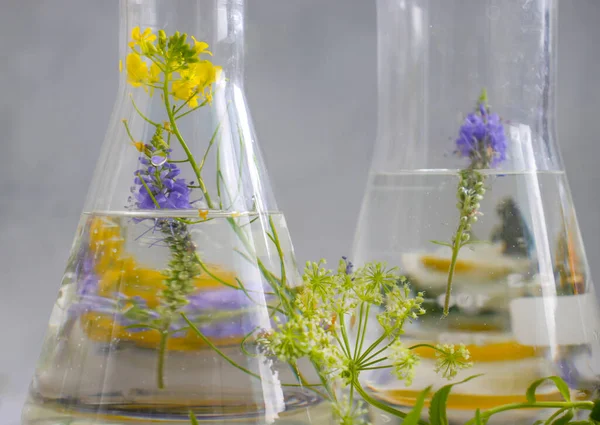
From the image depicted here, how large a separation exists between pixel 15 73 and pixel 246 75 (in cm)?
60

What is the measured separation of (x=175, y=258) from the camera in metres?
0.51

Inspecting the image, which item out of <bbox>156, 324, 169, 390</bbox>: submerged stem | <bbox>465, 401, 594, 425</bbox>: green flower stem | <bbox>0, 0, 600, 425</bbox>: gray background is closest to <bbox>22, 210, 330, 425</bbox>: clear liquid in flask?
<bbox>156, 324, 169, 390</bbox>: submerged stem

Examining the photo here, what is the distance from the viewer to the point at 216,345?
0.50 m

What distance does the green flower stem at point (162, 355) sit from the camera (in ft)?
1.61

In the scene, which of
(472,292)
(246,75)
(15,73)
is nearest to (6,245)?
(15,73)

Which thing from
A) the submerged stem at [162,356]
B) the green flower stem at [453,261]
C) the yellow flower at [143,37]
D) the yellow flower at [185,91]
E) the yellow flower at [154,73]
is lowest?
the submerged stem at [162,356]

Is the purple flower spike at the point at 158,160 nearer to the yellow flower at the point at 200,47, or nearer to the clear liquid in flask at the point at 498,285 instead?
the yellow flower at the point at 200,47

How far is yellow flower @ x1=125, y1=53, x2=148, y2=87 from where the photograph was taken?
56cm

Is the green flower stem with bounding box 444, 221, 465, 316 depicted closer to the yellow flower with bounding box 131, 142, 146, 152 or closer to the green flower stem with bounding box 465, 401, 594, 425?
the green flower stem with bounding box 465, 401, 594, 425

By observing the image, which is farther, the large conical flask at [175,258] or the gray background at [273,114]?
the gray background at [273,114]

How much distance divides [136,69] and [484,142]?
0.27 meters

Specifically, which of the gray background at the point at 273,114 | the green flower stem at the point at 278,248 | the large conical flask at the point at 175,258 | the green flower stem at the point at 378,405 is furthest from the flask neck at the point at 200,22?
the gray background at the point at 273,114

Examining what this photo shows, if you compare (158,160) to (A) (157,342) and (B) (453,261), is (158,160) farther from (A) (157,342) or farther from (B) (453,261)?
(B) (453,261)

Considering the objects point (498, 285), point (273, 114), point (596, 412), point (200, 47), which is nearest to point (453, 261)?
point (498, 285)
